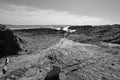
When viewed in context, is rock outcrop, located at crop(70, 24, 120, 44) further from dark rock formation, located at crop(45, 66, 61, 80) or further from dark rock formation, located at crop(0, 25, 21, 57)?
dark rock formation, located at crop(45, 66, 61, 80)

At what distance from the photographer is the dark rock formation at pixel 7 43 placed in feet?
24.2

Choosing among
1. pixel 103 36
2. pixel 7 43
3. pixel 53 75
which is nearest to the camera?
pixel 53 75

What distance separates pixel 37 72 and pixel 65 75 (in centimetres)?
135

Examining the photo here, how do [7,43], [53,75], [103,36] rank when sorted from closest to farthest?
[53,75], [7,43], [103,36]

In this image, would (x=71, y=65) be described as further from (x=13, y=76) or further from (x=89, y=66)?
(x=13, y=76)

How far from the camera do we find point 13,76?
418 centimetres

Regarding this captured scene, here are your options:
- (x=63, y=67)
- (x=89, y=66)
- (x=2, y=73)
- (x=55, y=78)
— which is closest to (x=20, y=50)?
(x=2, y=73)

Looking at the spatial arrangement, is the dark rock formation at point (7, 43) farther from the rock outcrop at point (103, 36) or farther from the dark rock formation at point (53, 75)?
the rock outcrop at point (103, 36)

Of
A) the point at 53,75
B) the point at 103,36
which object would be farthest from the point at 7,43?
Result: the point at 103,36

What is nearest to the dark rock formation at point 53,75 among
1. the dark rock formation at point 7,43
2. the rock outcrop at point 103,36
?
the dark rock formation at point 7,43

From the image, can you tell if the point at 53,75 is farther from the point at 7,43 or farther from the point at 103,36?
the point at 103,36

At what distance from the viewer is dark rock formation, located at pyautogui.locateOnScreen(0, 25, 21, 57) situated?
737 centimetres

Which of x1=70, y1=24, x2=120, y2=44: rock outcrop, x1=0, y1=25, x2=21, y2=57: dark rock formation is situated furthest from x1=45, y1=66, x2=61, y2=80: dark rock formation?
x1=70, y1=24, x2=120, y2=44: rock outcrop

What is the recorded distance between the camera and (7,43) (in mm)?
7727
